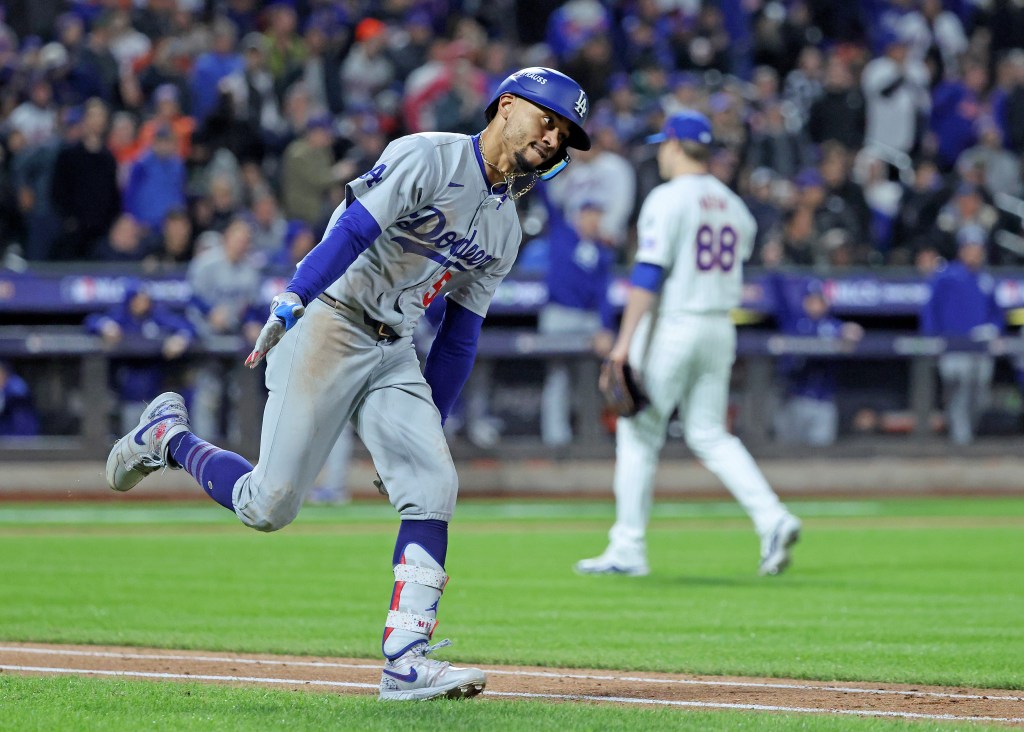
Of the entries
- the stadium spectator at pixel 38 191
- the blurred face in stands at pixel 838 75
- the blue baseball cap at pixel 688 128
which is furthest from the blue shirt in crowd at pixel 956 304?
the stadium spectator at pixel 38 191

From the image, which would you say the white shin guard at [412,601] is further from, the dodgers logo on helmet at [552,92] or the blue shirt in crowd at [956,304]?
the blue shirt in crowd at [956,304]

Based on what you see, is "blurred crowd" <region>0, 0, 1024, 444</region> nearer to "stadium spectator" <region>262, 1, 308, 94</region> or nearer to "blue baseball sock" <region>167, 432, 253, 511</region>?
"stadium spectator" <region>262, 1, 308, 94</region>

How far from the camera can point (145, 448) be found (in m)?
5.83

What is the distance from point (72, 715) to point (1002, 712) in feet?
9.68

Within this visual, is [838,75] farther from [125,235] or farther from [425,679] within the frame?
[425,679]

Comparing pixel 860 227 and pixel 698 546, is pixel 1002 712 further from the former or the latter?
pixel 860 227

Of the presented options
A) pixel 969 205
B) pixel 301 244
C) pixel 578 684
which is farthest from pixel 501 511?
pixel 578 684

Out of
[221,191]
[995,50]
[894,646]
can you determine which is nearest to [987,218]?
[995,50]

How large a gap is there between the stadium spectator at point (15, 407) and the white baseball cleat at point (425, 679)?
34.2ft

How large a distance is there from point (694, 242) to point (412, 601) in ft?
15.4

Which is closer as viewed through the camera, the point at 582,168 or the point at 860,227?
the point at 582,168

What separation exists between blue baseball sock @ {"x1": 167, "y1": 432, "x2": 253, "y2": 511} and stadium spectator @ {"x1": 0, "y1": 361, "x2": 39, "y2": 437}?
9507 millimetres

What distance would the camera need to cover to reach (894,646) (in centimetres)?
677

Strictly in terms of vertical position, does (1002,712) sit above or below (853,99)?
below
